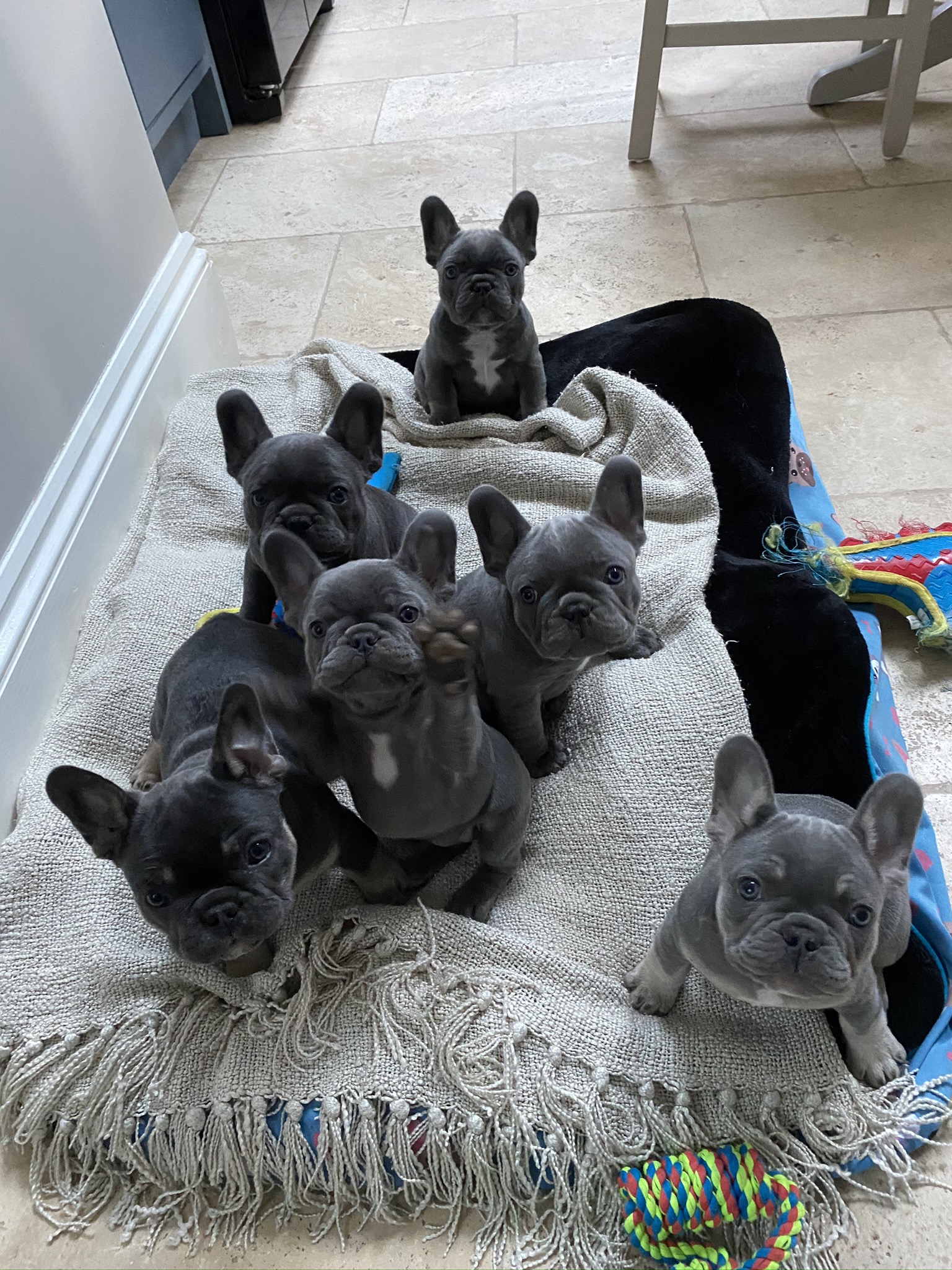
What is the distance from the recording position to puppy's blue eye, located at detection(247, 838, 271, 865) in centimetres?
148

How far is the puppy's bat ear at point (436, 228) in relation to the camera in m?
2.65

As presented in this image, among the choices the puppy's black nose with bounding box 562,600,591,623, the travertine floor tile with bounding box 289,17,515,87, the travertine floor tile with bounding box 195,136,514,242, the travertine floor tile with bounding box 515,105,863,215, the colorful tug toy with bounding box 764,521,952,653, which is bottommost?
the travertine floor tile with bounding box 289,17,515,87

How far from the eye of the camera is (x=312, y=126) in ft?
17.6

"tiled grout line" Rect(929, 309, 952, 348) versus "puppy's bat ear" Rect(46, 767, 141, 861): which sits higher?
"puppy's bat ear" Rect(46, 767, 141, 861)

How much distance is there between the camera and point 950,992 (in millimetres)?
1670

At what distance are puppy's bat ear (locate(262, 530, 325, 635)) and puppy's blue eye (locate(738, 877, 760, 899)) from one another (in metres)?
0.81

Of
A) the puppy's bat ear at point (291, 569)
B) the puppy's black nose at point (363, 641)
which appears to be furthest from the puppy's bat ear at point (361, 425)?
the puppy's black nose at point (363, 641)

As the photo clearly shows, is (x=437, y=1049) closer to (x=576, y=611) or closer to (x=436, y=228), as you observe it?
(x=576, y=611)

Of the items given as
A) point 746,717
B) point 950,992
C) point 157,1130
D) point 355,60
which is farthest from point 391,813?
point 355,60

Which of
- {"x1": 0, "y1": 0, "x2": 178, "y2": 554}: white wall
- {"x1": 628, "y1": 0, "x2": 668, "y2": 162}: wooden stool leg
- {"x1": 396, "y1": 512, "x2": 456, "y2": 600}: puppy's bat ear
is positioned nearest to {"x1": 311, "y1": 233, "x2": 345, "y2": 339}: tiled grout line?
{"x1": 0, "y1": 0, "x2": 178, "y2": 554}: white wall

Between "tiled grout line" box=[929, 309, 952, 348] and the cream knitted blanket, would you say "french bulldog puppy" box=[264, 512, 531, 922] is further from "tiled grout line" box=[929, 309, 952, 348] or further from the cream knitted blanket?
"tiled grout line" box=[929, 309, 952, 348]

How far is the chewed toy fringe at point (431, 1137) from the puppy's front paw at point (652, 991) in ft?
0.44

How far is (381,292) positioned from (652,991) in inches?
125

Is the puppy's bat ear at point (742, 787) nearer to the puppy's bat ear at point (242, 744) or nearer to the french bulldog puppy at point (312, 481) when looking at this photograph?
the puppy's bat ear at point (242, 744)
